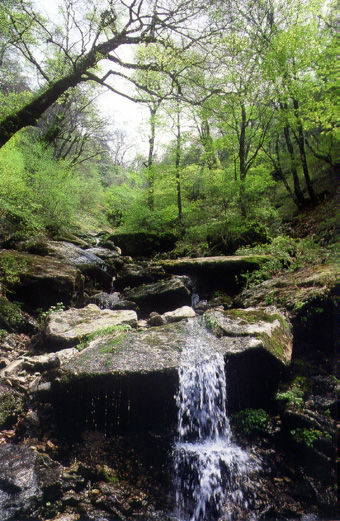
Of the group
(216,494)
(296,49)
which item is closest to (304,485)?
(216,494)

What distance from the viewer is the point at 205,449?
340 centimetres

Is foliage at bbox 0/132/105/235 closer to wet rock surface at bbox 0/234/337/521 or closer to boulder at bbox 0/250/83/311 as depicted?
boulder at bbox 0/250/83/311

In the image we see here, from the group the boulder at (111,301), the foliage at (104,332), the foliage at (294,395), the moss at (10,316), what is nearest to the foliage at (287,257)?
the foliage at (294,395)

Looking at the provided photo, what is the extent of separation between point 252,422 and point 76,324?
11.9 ft

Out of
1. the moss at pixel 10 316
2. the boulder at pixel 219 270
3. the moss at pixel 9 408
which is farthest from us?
the boulder at pixel 219 270

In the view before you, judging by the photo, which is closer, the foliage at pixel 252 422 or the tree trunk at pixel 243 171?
the foliage at pixel 252 422

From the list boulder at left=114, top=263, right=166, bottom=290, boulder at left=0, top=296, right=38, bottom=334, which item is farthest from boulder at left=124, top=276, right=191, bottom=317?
boulder at left=0, top=296, right=38, bottom=334

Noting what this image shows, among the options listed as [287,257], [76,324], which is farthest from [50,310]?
[287,257]

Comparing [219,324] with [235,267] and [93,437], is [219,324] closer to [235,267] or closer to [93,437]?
[93,437]

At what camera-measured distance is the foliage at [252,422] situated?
11.6ft

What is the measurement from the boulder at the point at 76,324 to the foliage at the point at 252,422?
2.55m

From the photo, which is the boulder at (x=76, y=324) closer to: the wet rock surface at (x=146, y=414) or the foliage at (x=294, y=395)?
the wet rock surface at (x=146, y=414)

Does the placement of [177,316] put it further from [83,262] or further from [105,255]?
[105,255]

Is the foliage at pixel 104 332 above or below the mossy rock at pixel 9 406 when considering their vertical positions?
above
